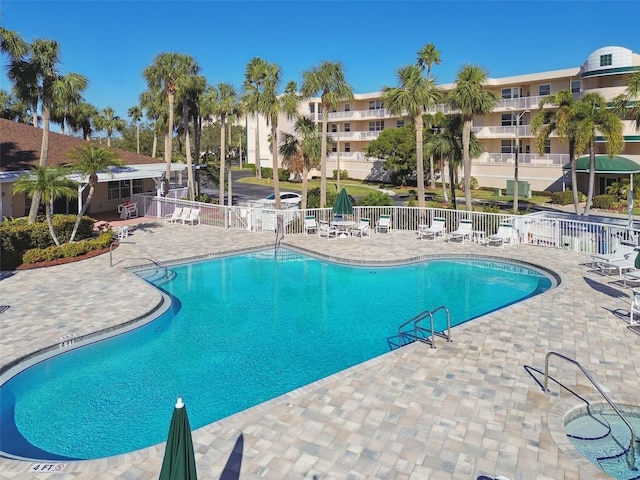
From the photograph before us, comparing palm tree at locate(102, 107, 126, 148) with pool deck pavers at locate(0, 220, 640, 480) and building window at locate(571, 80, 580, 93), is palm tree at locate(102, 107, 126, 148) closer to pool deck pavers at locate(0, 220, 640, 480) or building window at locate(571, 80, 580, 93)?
Answer: building window at locate(571, 80, 580, 93)

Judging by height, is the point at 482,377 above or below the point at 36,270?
below

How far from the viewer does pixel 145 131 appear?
3777 inches

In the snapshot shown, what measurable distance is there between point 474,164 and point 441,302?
3954cm

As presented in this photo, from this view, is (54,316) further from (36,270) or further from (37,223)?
(37,223)

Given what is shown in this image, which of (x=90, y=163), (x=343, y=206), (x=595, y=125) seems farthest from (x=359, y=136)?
(x=90, y=163)

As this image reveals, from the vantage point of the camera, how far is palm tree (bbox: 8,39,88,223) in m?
20.3

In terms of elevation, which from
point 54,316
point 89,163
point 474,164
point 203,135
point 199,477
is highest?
point 203,135

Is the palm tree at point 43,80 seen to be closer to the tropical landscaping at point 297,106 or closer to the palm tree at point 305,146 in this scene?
the tropical landscaping at point 297,106

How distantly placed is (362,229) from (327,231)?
62.8 inches

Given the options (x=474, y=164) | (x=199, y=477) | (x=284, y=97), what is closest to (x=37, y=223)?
(x=284, y=97)

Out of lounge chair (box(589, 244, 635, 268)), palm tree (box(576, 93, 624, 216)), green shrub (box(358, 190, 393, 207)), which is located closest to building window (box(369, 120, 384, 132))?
palm tree (box(576, 93, 624, 216))

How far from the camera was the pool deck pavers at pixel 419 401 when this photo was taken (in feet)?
20.8

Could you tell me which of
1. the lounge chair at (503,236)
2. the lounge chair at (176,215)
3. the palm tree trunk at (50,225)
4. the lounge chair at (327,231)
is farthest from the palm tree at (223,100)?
the lounge chair at (503,236)

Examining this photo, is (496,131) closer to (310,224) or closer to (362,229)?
(362,229)
